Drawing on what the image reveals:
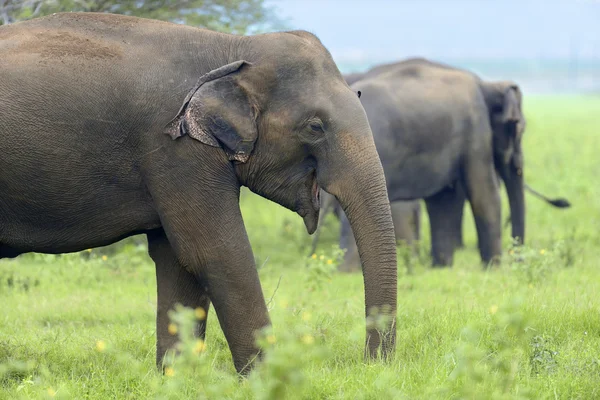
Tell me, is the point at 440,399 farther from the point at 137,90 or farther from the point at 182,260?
the point at 137,90

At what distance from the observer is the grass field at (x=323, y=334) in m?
4.69

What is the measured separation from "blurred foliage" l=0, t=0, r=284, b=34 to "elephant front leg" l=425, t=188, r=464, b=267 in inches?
117

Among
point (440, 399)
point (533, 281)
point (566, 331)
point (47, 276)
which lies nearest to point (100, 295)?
point (47, 276)

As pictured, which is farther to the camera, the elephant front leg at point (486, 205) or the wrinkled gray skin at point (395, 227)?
the elephant front leg at point (486, 205)

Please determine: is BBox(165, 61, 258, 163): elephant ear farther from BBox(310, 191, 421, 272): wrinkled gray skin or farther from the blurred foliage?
BBox(310, 191, 421, 272): wrinkled gray skin

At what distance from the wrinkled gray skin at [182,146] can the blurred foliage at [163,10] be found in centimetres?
394

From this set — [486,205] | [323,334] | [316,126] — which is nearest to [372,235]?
[316,126]

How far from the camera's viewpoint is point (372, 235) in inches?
213

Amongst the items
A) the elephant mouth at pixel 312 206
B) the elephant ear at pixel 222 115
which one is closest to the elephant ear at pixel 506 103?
the elephant mouth at pixel 312 206

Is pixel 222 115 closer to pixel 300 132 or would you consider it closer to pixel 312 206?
pixel 300 132

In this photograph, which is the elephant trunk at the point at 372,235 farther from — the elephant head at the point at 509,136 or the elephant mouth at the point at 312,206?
the elephant head at the point at 509,136

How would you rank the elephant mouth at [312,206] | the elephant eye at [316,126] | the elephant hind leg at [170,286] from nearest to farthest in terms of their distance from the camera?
the elephant eye at [316,126], the elephant mouth at [312,206], the elephant hind leg at [170,286]

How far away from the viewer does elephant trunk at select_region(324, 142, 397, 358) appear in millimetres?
5402

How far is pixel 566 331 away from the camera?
617 centimetres
